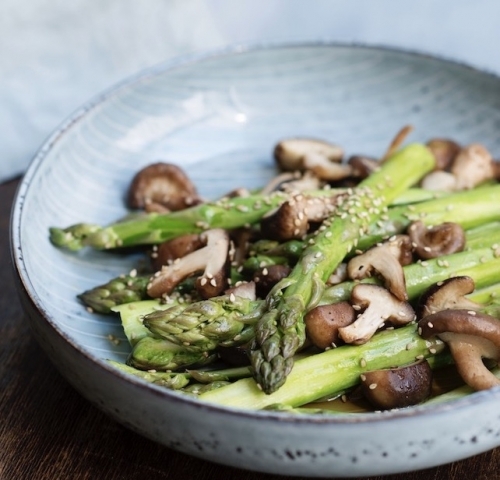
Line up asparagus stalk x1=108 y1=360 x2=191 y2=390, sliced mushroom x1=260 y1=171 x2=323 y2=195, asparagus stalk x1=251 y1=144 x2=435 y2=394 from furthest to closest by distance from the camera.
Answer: sliced mushroom x1=260 y1=171 x2=323 y2=195 < asparagus stalk x1=108 y1=360 x2=191 y2=390 < asparagus stalk x1=251 y1=144 x2=435 y2=394

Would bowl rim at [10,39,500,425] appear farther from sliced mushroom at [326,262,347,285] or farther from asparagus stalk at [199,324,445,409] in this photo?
sliced mushroom at [326,262,347,285]

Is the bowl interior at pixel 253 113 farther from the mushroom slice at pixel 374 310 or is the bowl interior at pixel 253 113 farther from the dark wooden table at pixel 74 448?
the mushroom slice at pixel 374 310

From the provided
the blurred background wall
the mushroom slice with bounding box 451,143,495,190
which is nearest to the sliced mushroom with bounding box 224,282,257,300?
the mushroom slice with bounding box 451,143,495,190

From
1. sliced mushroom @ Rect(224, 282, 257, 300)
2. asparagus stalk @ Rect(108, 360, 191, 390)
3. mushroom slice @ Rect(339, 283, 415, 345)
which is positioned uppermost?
mushroom slice @ Rect(339, 283, 415, 345)

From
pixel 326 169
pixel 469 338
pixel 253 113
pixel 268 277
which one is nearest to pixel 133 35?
pixel 253 113

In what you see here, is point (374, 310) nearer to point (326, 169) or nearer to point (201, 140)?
point (326, 169)

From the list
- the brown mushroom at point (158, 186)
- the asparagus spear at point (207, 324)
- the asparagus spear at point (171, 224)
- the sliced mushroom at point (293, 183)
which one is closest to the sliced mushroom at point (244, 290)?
the asparagus spear at point (207, 324)
